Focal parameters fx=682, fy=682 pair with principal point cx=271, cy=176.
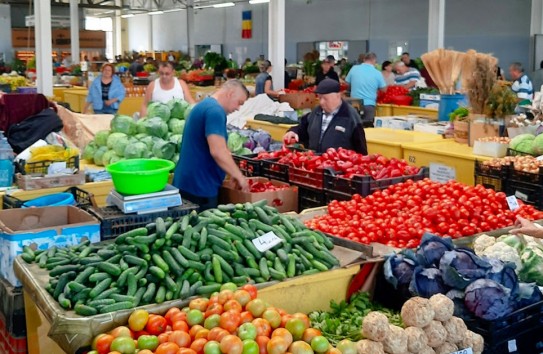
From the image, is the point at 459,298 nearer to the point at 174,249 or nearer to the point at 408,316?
the point at 408,316

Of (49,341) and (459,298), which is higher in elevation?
(459,298)

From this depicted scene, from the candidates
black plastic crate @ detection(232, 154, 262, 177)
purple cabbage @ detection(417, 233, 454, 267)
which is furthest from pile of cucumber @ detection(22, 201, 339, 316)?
black plastic crate @ detection(232, 154, 262, 177)

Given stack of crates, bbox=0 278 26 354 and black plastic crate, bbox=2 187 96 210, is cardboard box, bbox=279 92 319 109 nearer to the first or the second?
black plastic crate, bbox=2 187 96 210

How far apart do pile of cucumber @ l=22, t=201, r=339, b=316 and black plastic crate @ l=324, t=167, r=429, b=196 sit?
4.56 ft

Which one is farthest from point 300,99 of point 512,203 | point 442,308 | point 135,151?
point 442,308

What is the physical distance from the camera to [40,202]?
4.75 m

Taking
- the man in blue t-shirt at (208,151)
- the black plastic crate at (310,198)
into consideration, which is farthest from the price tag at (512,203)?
the man in blue t-shirt at (208,151)

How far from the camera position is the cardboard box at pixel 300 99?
1020 cm

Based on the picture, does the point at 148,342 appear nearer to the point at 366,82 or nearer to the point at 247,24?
the point at 366,82

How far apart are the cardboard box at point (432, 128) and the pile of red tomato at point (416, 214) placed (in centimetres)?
313

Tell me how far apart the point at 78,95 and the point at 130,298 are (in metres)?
10.9

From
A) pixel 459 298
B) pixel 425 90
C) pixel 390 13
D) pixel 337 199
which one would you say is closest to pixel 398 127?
pixel 425 90

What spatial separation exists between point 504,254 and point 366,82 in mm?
7262

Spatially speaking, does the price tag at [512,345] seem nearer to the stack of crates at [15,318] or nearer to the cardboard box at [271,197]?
the cardboard box at [271,197]
